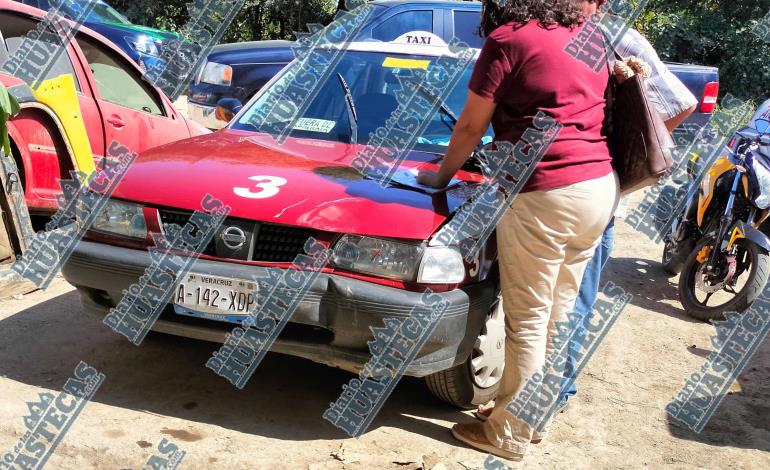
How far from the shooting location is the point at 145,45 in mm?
11633

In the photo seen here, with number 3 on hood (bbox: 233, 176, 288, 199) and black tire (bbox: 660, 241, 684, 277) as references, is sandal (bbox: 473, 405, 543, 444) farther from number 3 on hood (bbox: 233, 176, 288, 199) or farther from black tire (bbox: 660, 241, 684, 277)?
black tire (bbox: 660, 241, 684, 277)

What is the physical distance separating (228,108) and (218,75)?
4969 mm

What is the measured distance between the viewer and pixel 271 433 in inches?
143

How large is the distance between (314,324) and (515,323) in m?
0.80

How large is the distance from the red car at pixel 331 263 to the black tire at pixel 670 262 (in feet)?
11.0

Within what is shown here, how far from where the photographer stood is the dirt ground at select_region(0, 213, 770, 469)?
346 cm

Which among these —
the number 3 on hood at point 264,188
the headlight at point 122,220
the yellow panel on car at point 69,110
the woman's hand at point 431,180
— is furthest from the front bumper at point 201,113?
the woman's hand at point 431,180

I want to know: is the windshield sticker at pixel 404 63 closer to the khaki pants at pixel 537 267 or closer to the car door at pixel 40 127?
the khaki pants at pixel 537 267

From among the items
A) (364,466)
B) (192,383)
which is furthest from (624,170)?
(192,383)

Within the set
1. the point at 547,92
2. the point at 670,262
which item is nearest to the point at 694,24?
the point at 670,262

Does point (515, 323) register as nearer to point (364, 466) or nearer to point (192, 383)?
point (364, 466)

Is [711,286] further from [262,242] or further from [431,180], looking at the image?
[262,242]

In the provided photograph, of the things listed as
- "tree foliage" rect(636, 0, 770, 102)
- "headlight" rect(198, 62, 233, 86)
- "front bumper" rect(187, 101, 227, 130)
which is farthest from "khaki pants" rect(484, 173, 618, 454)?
"tree foliage" rect(636, 0, 770, 102)

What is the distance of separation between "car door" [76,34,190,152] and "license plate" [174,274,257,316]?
299cm
